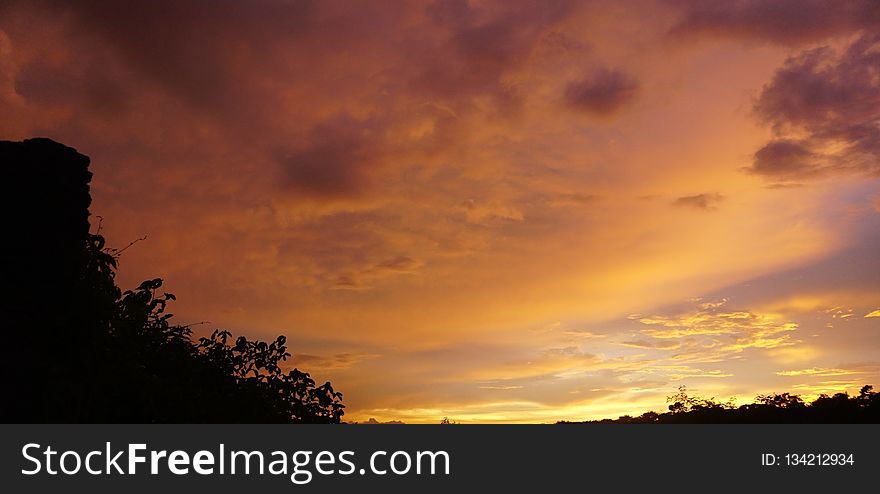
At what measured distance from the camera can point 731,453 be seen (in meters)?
9.99

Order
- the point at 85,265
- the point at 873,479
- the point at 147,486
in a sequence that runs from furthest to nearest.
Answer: the point at 85,265 < the point at 873,479 < the point at 147,486

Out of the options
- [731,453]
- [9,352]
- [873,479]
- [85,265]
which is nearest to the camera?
[9,352]

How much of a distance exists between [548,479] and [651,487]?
1340 mm

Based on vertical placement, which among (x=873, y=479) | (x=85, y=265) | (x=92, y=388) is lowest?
(x=873, y=479)

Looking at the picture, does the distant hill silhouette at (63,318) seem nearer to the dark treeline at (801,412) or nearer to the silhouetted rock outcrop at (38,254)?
the silhouetted rock outcrop at (38,254)

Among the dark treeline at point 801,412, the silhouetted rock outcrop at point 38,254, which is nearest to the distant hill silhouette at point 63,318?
the silhouetted rock outcrop at point 38,254

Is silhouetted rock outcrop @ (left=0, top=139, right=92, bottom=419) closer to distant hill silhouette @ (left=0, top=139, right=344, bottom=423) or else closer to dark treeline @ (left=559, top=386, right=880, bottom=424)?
distant hill silhouette @ (left=0, top=139, right=344, bottom=423)

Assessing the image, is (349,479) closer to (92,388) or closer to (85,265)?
(92,388)

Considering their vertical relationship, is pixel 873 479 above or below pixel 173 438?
below

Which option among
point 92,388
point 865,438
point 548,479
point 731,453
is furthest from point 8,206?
point 865,438

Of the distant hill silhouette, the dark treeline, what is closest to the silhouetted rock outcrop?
the distant hill silhouette

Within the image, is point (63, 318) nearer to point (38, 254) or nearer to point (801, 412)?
point (38, 254)

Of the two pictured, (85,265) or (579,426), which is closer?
(579,426)

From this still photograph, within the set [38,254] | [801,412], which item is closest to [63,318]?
[38,254]
